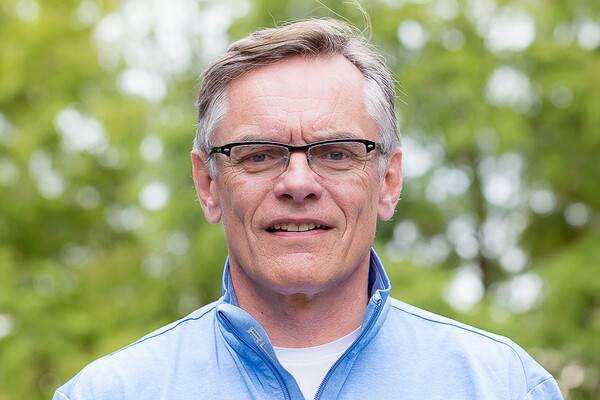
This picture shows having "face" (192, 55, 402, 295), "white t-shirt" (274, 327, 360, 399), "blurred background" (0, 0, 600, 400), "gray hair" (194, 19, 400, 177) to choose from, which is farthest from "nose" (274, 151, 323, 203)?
"blurred background" (0, 0, 600, 400)

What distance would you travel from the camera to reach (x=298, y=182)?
2039 mm

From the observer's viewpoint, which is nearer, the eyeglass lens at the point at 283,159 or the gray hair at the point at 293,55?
the eyeglass lens at the point at 283,159

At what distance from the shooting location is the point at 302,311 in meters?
2.17

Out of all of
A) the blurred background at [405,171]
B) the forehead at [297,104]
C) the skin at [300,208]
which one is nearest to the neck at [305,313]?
the skin at [300,208]

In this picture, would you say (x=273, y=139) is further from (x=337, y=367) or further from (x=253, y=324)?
(x=337, y=367)

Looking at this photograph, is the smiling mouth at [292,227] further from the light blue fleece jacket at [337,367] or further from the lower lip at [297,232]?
the light blue fleece jacket at [337,367]

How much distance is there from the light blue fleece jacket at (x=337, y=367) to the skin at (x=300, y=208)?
11 centimetres

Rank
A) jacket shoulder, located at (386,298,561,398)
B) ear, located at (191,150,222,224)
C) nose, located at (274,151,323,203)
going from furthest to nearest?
ear, located at (191,150,222,224), jacket shoulder, located at (386,298,561,398), nose, located at (274,151,323,203)

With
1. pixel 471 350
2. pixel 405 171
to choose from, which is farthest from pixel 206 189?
pixel 405 171

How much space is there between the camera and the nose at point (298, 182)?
204 cm

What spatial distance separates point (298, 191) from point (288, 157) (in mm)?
110

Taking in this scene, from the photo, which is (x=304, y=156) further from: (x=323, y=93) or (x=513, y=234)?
(x=513, y=234)

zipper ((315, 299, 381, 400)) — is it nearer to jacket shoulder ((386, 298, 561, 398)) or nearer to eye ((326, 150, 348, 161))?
jacket shoulder ((386, 298, 561, 398))

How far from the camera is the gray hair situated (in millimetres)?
2211
